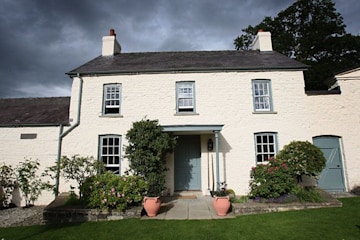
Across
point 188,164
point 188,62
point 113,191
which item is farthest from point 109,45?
point 113,191

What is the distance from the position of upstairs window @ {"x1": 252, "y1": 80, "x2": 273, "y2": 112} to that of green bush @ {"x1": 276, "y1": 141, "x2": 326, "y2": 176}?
2365mm

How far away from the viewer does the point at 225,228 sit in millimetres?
5992

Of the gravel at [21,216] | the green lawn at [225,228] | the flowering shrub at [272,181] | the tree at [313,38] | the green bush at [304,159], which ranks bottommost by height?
the gravel at [21,216]

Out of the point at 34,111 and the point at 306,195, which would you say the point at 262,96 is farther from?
the point at 34,111

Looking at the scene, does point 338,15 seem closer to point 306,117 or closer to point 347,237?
point 306,117

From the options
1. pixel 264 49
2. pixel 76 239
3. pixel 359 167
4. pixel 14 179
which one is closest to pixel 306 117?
pixel 359 167

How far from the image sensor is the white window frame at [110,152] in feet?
33.2

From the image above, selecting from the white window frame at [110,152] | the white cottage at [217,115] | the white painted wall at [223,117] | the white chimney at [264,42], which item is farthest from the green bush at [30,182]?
the white chimney at [264,42]

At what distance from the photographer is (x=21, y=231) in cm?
627

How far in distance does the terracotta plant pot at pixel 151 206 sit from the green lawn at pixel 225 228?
0.48 meters

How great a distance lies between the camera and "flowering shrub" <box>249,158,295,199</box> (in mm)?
7910

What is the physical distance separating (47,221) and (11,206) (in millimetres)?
3854

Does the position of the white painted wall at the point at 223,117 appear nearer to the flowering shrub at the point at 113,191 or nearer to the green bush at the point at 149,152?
the green bush at the point at 149,152

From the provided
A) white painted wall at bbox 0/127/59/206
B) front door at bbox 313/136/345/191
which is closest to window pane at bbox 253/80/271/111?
front door at bbox 313/136/345/191
